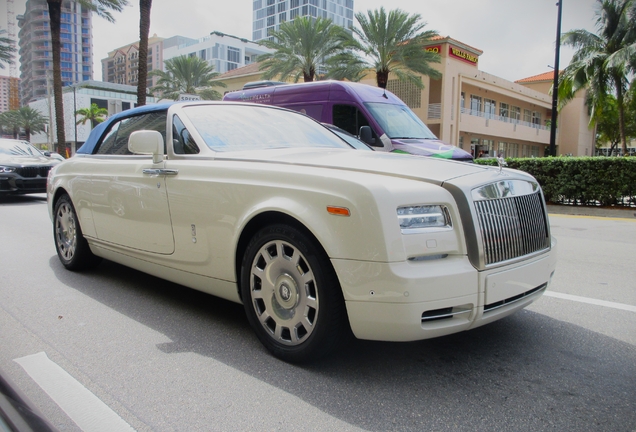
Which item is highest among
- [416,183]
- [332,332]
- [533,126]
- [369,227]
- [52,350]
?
[533,126]

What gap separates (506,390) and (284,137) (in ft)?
7.64

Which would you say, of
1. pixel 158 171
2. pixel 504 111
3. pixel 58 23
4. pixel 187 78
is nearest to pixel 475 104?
pixel 504 111

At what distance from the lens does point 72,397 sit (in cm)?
257

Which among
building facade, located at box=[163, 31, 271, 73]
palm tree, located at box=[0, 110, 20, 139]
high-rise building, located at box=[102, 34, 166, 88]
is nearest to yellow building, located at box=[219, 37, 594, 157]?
palm tree, located at box=[0, 110, 20, 139]

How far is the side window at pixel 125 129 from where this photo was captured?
4.21 m

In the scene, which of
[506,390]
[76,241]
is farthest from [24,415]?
[76,241]

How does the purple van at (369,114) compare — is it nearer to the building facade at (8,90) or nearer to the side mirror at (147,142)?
the side mirror at (147,142)

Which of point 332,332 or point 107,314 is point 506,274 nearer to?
point 332,332

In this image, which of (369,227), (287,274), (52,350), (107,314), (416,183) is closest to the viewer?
(369,227)

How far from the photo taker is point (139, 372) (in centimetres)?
288

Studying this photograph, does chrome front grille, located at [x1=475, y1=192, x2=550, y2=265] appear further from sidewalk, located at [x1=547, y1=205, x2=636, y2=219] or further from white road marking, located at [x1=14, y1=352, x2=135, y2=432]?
sidewalk, located at [x1=547, y1=205, x2=636, y2=219]

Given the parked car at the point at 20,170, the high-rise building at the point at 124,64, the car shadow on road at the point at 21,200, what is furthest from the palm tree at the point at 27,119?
the parked car at the point at 20,170

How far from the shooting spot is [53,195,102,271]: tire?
4988 millimetres

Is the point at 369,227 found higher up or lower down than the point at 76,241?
higher up
